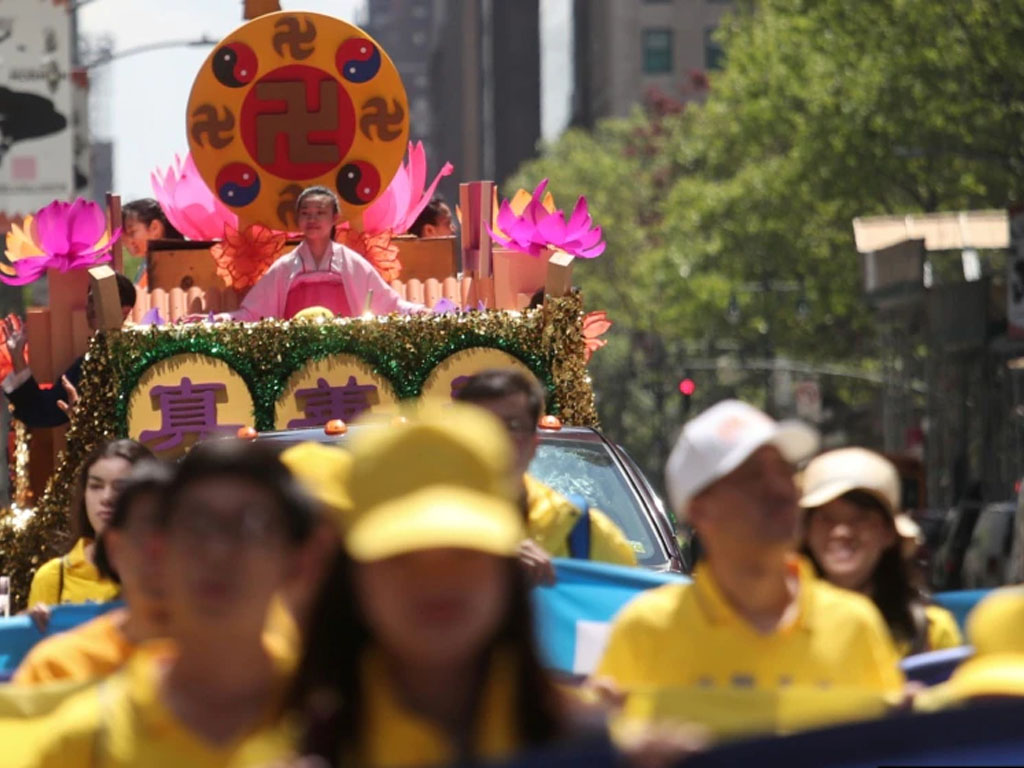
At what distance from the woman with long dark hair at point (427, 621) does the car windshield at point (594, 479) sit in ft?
17.4

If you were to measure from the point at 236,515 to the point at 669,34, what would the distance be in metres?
108

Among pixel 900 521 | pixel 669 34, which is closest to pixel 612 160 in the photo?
pixel 669 34

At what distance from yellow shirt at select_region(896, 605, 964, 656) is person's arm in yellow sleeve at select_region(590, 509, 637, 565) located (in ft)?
4.34

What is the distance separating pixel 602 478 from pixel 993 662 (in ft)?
16.5

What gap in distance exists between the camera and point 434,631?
339 centimetres

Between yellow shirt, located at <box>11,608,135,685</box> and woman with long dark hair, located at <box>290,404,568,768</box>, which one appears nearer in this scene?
woman with long dark hair, located at <box>290,404,568,768</box>

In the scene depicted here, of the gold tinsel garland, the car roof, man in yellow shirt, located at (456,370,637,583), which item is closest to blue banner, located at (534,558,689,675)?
man in yellow shirt, located at (456,370,637,583)

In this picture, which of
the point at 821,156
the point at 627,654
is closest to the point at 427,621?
the point at 627,654

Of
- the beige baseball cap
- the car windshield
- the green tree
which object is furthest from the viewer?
the green tree

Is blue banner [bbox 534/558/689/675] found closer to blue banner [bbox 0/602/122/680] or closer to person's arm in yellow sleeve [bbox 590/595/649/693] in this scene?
blue banner [bbox 0/602/122/680]

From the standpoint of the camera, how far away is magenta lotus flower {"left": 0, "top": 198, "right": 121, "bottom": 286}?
11.3 meters

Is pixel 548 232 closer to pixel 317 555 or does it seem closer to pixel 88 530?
pixel 88 530

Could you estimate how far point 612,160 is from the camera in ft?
267

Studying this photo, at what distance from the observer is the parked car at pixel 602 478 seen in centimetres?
883
